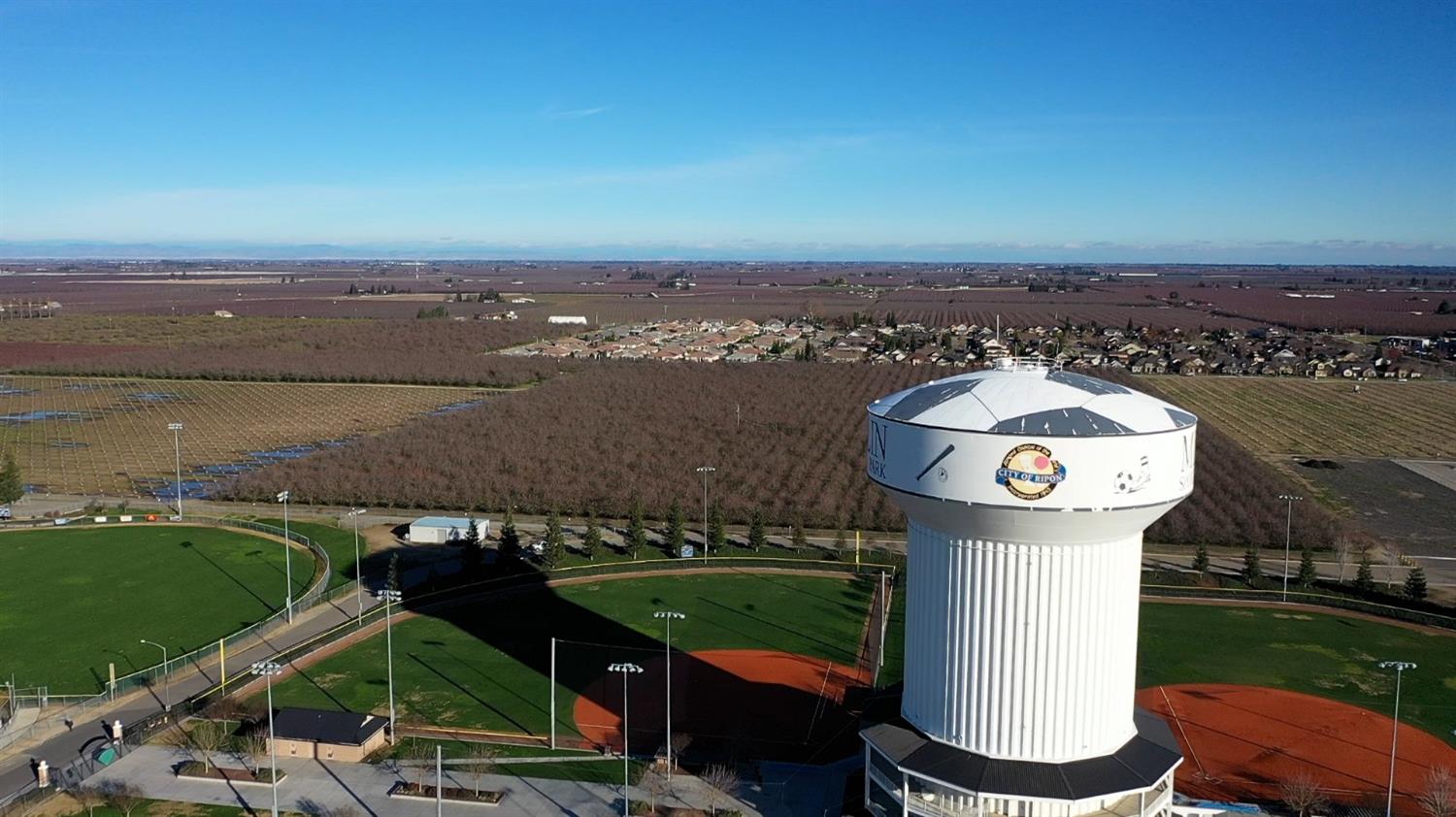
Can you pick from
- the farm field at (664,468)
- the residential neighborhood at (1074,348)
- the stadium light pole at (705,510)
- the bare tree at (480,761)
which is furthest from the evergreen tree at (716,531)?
the residential neighborhood at (1074,348)

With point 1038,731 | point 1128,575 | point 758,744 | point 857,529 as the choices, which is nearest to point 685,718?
point 758,744

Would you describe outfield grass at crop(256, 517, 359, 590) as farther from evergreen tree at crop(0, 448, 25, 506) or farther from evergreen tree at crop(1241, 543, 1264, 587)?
evergreen tree at crop(1241, 543, 1264, 587)

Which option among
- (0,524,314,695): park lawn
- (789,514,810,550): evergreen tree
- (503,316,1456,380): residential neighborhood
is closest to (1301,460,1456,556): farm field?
(789,514,810,550): evergreen tree

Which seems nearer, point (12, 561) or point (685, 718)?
point (685, 718)

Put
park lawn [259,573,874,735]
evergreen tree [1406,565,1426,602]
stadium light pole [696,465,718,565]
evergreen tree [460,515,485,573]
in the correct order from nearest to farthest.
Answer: park lawn [259,573,874,735] < evergreen tree [1406,565,1426,602] < evergreen tree [460,515,485,573] < stadium light pole [696,465,718,565]

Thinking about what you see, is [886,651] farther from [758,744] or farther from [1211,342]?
[1211,342]

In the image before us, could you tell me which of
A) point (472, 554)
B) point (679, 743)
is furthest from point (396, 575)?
point (679, 743)

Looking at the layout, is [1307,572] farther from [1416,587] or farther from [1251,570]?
[1416,587]
